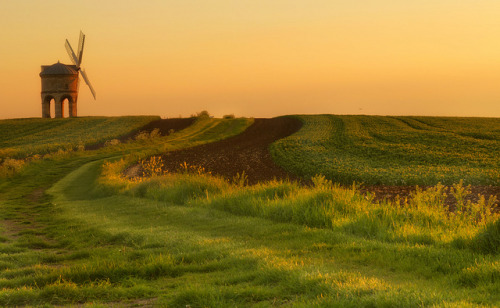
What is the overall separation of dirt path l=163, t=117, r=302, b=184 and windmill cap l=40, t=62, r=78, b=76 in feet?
131

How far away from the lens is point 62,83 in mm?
82062

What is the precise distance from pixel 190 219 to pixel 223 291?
7.99 meters

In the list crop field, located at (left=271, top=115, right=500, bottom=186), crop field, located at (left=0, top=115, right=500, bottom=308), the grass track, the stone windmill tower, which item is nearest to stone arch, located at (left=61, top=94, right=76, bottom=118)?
the stone windmill tower

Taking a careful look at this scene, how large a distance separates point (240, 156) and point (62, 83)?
178 ft

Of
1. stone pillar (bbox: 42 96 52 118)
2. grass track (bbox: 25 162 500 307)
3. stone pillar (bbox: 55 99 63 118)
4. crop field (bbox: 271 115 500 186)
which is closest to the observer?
grass track (bbox: 25 162 500 307)

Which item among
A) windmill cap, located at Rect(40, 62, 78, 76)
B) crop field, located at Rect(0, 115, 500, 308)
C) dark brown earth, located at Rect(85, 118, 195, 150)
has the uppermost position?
windmill cap, located at Rect(40, 62, 78, 76)

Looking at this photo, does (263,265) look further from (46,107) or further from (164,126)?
(46,107)

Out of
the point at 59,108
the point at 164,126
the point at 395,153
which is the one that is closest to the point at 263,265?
the point at 395,153

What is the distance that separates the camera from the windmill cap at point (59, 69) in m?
81.9

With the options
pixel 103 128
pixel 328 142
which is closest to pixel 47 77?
pixel 103 128

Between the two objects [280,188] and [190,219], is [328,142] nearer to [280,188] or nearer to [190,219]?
[280,188]

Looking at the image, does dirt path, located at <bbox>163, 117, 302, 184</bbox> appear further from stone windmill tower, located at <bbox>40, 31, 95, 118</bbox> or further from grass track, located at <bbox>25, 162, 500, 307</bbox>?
stone windmill tower, located at <bbox>40, 31, 95, 118</bbox>

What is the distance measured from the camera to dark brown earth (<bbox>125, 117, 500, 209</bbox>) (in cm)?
2208

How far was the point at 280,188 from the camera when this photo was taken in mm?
17688
